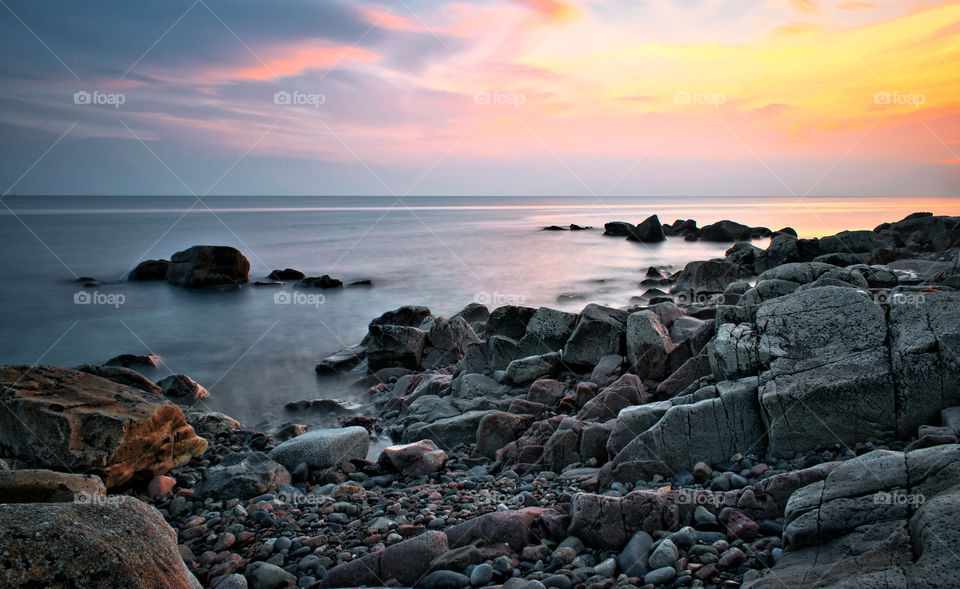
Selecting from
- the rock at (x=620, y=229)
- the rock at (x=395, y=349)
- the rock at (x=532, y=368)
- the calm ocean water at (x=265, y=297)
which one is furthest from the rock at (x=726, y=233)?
the rock at (x=532, y=368)

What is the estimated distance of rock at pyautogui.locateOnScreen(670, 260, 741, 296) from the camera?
68.0 ft

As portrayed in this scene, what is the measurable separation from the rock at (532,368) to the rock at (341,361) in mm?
5181

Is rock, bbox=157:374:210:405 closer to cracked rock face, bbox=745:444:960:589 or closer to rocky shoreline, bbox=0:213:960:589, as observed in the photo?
rocky shoreline, bbox=0:213:960:589

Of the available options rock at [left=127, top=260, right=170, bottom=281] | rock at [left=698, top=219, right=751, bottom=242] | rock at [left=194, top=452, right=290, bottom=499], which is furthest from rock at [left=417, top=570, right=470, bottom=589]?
rock at [left=698, top=219, right=751, bottom=242]

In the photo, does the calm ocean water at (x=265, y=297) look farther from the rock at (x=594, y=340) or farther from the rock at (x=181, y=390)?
the rock at (x=594, y=340)

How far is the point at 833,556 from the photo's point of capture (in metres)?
3.31

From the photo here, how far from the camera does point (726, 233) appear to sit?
47531 mm

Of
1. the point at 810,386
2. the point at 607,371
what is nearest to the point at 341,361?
the point at 607,371

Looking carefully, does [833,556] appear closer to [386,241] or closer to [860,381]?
[860,381]

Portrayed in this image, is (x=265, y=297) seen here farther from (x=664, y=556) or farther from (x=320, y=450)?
(x=664, y=556)

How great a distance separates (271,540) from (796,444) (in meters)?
5.06

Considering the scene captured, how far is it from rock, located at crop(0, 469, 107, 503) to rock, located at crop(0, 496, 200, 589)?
6.82ft

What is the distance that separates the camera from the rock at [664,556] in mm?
3895

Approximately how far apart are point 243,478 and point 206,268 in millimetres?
20776
